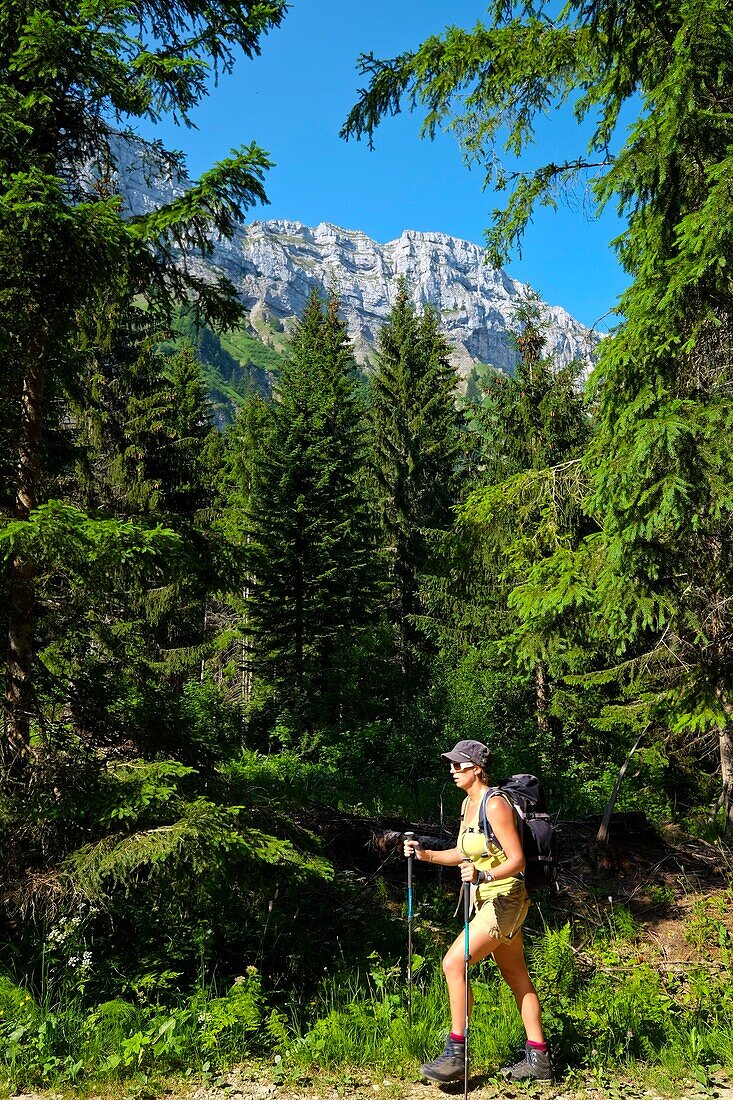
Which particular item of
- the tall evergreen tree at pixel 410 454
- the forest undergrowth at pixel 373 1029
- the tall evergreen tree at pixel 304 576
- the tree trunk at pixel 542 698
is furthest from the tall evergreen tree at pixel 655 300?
the tall evergreen tree at pixel 410 454

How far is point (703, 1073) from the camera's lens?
3.65 metres

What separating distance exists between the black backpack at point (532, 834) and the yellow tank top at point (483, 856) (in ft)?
0.13

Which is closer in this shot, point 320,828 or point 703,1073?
point 703,1073

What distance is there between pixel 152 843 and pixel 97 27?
5581 millimetres

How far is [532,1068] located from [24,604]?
433cm

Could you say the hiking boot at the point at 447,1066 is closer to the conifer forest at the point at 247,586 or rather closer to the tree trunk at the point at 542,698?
the conifer forest at the point at 247,586

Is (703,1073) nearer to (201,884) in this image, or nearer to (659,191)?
(201,884)

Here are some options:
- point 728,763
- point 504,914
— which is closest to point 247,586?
point 504,914

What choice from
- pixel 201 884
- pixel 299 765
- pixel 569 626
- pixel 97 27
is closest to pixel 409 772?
pixel 299 765

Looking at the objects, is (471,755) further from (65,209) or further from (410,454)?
(410,454)

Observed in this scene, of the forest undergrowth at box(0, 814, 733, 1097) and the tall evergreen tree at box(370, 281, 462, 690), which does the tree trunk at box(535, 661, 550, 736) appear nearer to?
the tall evergreen tree at box(370, 281, 462, 690)

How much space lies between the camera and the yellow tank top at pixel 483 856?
3555mm

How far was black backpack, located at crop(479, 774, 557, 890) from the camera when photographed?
3580mm

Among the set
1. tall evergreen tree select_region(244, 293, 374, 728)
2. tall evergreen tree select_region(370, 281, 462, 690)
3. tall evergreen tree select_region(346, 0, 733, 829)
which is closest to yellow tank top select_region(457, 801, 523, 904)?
tall evergreen tree select_region(346, 0, 733, 829)
